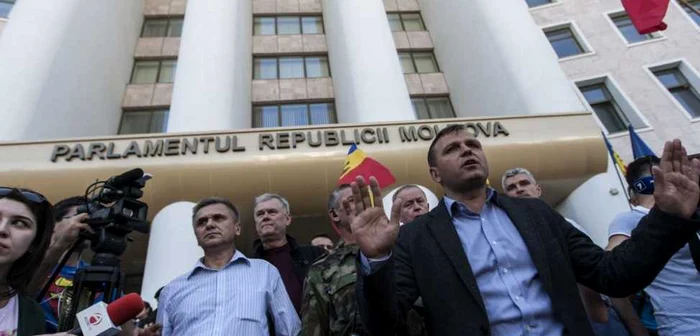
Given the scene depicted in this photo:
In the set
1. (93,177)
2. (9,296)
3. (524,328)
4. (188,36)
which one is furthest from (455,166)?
(188,36)

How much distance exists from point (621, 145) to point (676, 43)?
189 inches

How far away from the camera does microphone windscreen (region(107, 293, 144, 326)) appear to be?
1511 mm

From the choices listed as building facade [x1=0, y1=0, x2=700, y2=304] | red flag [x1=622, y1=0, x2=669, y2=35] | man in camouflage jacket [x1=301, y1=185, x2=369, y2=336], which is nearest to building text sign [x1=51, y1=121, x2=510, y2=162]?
building facade [x1=0, y1=0, x2=700, y2=304]

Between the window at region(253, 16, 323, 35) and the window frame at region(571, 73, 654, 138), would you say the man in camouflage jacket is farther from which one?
the window at region(253, 16, 323, 35)

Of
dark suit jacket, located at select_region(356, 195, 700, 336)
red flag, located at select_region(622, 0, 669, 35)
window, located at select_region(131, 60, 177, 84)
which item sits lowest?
dark suit jacket, located at select_region(356, 195, 700, 336)

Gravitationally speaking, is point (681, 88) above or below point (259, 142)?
above

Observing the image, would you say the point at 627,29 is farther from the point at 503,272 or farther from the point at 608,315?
the point at 503,272

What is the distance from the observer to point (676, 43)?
531 inches

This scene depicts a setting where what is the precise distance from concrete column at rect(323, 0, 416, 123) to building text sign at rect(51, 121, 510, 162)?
4.56 feet

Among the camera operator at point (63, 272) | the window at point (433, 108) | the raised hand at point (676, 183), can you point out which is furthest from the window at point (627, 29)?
the camera operator at point (63, 272)

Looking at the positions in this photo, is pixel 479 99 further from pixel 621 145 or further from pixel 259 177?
pixel 259 177

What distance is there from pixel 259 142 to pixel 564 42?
11.8 meters

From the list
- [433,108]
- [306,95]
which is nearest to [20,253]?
[306,95]

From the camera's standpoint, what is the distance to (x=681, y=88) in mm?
12828
